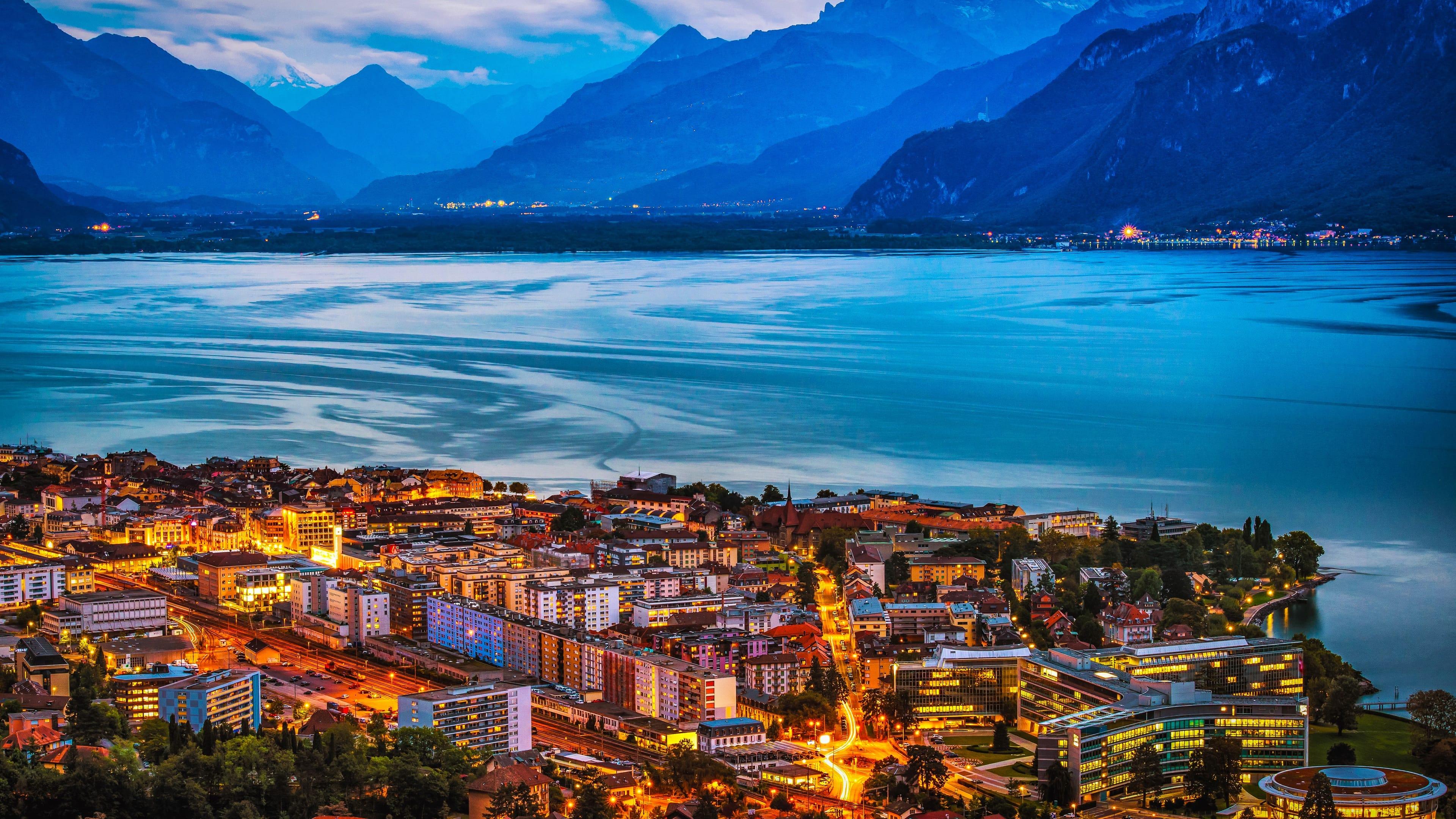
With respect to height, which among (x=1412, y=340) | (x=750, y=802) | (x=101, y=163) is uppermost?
(x=101, y=163)

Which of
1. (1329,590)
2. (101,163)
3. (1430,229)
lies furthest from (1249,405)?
(101,163)

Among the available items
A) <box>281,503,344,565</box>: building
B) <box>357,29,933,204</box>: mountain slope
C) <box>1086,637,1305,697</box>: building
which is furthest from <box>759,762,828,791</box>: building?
<box>357,29,933,204</box>: mountain slope

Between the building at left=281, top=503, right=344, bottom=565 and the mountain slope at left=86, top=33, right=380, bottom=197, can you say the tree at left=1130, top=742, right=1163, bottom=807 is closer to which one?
the building at left=281, top=503, right=344, bottom=565

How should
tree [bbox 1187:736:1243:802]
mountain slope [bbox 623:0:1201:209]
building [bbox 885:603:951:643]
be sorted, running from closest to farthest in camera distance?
tree [bbox 1187:736:1243:802]
building [bbox 885:603:951:643]
mountain slope [bbox 623:0:1201:209]

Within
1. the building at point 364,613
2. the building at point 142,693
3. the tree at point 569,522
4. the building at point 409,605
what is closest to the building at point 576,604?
the building at point 409,605

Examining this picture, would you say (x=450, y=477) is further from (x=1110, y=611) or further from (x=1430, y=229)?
(x=1430, y=229)
